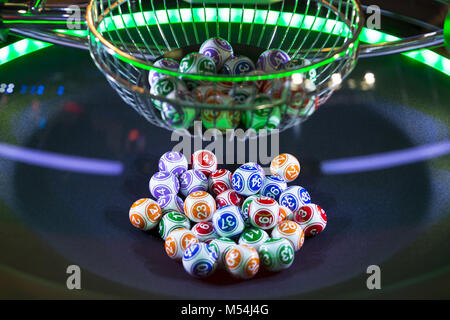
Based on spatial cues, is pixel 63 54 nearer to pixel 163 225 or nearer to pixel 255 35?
pixel 255 35

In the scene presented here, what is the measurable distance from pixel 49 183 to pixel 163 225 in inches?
19.9

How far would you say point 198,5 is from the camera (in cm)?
301

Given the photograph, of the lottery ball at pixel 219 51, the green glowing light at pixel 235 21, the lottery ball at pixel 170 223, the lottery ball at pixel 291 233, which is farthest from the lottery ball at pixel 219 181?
the green glowing light at pixel 235 21

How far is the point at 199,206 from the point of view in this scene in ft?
6.79

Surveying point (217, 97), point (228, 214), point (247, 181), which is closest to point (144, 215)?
point (228, 214)

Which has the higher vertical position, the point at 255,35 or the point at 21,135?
the point at 255,35

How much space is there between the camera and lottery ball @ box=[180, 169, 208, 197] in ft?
7.33

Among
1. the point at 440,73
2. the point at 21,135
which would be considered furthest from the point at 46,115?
the point at 440,73

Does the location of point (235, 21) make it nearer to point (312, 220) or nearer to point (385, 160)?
point (385, 160)

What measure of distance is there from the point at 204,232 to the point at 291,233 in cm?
31

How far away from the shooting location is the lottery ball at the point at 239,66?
1.66 meters

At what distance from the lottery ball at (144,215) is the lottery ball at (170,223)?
31 millimetres

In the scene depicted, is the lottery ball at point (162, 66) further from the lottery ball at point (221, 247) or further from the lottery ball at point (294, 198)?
the lottery ball at point (294, 198)

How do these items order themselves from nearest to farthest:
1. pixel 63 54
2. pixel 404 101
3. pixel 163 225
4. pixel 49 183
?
pixel 163 225
pixel 49 183
pixel 404 101
pixel 63 54
